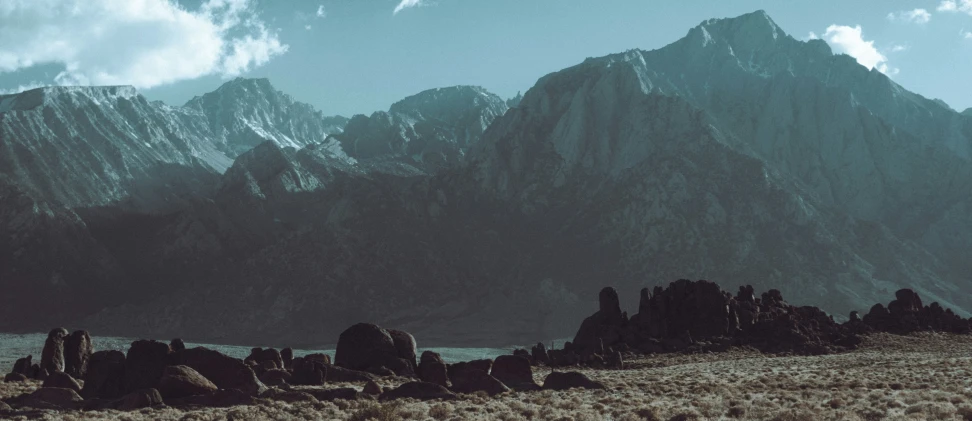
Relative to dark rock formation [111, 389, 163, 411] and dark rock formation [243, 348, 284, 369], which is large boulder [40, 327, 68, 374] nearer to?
dark rock formation [243, 348, 284, 369]

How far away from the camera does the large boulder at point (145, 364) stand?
53.7 metres

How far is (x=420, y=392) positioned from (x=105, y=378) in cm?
2076

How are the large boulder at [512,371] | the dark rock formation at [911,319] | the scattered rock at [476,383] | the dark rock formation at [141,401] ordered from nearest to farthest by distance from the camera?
the dark rock formation at [141,401] → the scattered rock at [476,383] → the large boulder at [512,371] → the dark rock formation at [911,319]

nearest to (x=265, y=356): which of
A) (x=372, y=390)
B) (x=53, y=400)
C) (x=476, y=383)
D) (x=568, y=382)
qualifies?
(x=53, y=400)

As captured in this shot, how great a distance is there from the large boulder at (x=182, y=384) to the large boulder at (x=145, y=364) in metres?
5.40

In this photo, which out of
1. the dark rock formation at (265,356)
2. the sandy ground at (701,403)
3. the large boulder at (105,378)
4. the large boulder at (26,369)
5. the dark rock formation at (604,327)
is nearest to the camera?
the sandy ground at (701,403)

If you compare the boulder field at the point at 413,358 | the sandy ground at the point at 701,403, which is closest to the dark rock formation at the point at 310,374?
the boulder field at the point at 413,358

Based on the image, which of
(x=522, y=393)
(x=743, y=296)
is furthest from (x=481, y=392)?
(x=743, y=296)

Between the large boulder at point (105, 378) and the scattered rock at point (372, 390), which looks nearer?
the scattered rock at point (372, 390)

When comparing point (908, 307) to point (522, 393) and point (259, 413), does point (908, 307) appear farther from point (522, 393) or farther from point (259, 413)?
point (259, 413)

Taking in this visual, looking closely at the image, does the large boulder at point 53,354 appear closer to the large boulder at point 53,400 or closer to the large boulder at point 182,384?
the large boulder at point 53,400

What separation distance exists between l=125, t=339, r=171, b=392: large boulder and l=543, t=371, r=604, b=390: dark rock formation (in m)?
23.2

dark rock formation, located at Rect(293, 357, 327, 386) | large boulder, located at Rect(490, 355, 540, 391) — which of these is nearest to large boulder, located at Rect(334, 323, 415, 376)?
dark rock formation, located at Rect(293, 357, 327, 386)

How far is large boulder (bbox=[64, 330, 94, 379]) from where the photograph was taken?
242ft
